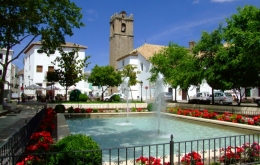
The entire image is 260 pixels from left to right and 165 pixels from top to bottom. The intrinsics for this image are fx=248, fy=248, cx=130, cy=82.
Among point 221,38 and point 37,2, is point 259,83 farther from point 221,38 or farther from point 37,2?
point 37,2

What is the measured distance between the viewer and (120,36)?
55906 millimetres

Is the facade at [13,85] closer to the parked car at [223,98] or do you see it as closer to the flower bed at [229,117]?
the parked car at [223,98]

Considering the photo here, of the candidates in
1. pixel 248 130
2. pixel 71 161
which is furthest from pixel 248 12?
pixel 71 161

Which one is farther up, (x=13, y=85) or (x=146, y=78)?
(x=146, y=78)

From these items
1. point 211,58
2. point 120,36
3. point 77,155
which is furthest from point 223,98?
point 120,36

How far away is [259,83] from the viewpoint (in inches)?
715

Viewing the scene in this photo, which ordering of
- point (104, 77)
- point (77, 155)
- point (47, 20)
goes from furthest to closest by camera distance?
point (104, 77) → point (47, 20) → point (77, 155)

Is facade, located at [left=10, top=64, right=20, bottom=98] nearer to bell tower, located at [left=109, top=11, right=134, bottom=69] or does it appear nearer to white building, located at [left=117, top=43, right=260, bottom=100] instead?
white building, located at [left=117, top=43, right=260, bottom=100]

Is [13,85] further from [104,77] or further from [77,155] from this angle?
[77,155]

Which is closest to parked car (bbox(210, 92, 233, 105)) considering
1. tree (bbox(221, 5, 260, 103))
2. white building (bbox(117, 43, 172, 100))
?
white building (bbox(117, 43, 172, 100))

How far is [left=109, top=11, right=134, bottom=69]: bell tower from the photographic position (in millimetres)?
55281

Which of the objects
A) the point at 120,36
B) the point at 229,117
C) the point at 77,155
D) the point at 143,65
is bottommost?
the point at 229,117

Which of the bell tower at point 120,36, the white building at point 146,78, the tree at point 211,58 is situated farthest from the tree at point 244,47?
the bell tower at point 120,36

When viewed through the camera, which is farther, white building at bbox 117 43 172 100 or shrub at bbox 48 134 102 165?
white building at bbox 117 43 172 100
